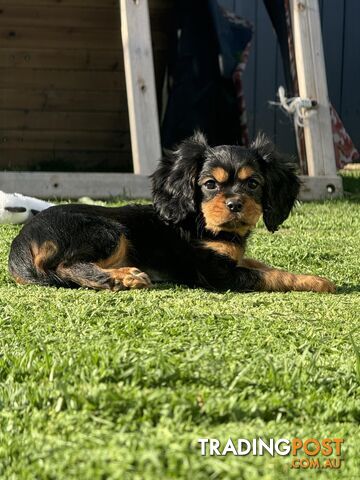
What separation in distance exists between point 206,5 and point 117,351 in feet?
21.5

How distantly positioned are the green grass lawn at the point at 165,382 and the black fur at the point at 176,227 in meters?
0.32

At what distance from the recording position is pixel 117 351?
2.31 m

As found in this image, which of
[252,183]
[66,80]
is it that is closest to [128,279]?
[252,183]

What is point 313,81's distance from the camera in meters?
7.15

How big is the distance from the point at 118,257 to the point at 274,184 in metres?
0.83

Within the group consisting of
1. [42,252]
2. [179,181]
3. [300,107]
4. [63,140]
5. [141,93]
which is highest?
[141,93]

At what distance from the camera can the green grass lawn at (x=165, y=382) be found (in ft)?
5.68

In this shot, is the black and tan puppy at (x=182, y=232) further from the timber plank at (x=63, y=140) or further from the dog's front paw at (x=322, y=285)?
the timber plank at (x=63, y=140)

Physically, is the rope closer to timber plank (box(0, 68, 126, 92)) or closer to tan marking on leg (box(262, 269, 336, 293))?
timber plank (box(0, 68, 126, 92))

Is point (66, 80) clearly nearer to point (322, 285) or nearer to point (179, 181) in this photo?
point (179, 181)

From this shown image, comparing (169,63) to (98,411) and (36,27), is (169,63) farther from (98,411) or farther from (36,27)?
(98,411)

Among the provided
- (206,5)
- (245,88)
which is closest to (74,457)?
(206,5)

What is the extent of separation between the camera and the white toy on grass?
5.25 meters

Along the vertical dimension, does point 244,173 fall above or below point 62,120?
below
